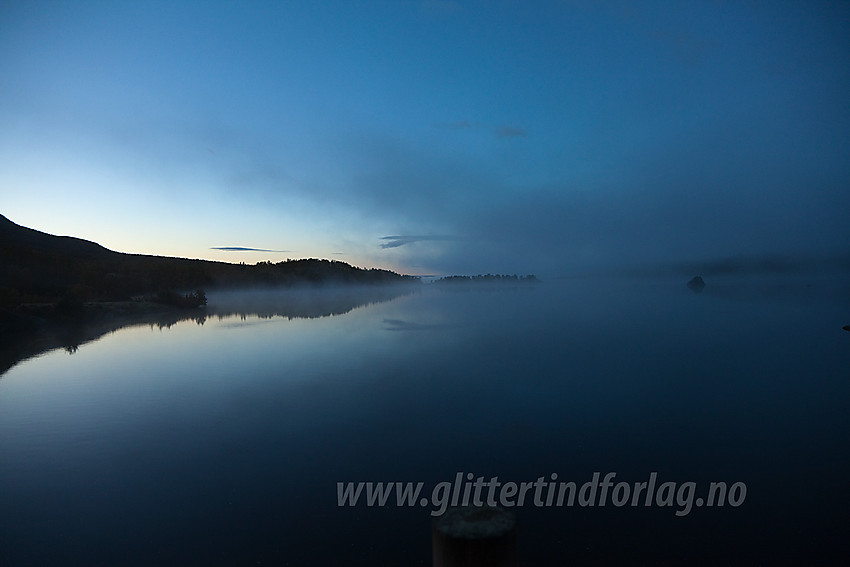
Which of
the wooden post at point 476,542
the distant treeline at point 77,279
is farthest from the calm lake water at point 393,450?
the distant treeline at point 77,279

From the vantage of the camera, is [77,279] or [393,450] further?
[77,279]

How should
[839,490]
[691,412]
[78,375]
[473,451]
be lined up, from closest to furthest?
[839,490], [473,451], [691,412], [78,375]

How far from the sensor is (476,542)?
2.37 metres

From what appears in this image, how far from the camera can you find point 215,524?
6.40 metres

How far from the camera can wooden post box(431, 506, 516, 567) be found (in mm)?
2383

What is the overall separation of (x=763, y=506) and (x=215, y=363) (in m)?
21.0

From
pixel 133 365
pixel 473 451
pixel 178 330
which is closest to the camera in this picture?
pixel 473 451

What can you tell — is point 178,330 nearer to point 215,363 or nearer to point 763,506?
point 215,363

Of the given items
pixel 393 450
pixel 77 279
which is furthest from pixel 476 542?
pixel 77 279

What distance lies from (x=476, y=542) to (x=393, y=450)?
7.48m

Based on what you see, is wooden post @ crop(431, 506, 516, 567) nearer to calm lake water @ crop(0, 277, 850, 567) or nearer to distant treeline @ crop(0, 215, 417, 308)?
calm lake water @ crop(0, 277, 850, 567)

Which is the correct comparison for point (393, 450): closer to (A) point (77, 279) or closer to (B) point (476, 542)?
(B) point (476, 542)

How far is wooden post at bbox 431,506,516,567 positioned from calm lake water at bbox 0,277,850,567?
377cm

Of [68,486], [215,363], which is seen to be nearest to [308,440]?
[68,486]
